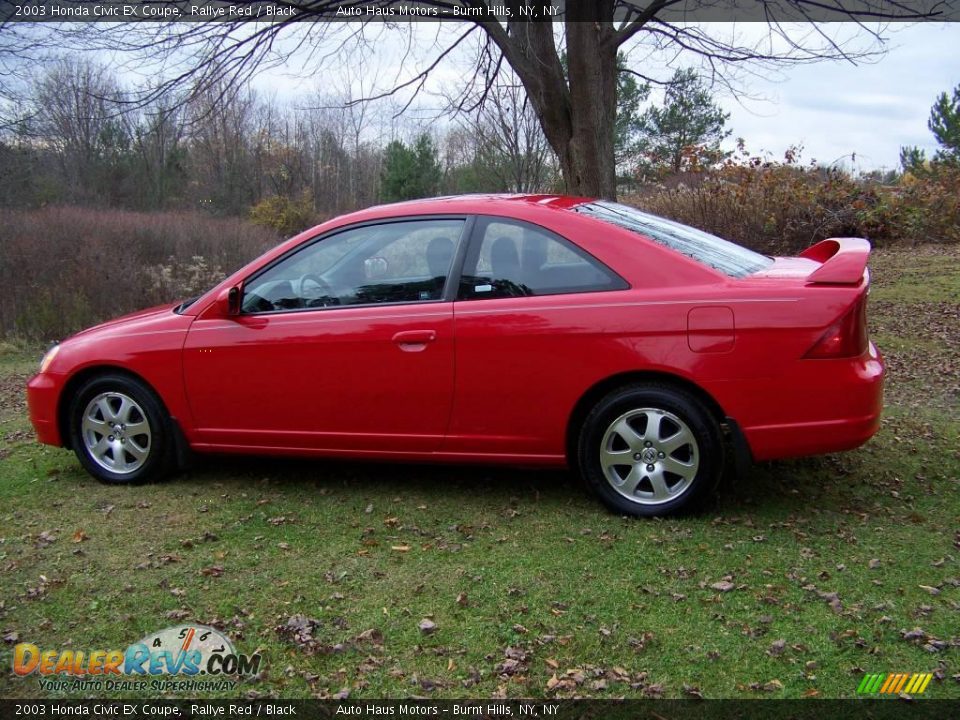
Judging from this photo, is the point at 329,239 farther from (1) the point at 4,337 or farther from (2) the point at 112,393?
(1) the point at 4,337

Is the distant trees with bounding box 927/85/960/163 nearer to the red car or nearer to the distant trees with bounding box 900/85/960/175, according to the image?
the distant trees with bounding box 900/85/960/175

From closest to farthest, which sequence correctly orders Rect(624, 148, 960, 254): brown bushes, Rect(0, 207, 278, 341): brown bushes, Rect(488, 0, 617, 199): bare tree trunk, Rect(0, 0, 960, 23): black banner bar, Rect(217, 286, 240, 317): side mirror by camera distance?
Rect(217, 286, 240, 317): side mirror, Rect(0, 0, 960, 23): black banner bar, Rect(488, 0, 617, 199): bare tree trunk, Rect(0, 207, 278, 341): brown bushes, Rect(624, 148, 960, 254): brown bushes

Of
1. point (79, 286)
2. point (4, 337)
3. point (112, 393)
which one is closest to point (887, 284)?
point (112, 393)

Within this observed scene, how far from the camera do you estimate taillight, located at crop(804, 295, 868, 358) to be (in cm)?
403

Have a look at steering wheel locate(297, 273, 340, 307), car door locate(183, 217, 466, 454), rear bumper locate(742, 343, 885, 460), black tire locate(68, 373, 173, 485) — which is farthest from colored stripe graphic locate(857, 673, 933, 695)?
black tire locate(68, 373, 173, 485)

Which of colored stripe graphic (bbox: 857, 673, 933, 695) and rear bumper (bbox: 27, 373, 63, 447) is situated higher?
rear bumper (bbox: 27, 373, 63, 447)

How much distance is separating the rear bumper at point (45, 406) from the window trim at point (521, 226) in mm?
2592

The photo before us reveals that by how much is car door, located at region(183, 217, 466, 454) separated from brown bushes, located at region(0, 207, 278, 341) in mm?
9500

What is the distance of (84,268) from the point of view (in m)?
13.7

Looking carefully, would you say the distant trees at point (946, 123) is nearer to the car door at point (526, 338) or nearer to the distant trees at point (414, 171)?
the distant trees at point (414, 171)

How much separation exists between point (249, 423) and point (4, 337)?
1011cm

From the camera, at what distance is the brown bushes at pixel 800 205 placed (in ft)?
52.3

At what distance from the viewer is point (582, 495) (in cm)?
479

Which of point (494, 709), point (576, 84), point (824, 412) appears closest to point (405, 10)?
point (576, 84)
